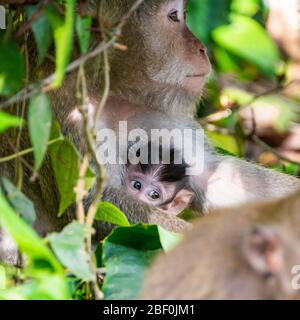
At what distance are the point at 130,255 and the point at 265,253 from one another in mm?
702

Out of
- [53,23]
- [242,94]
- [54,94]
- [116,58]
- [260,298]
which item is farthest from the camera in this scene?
[242,94]

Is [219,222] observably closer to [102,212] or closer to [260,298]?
[260,298]

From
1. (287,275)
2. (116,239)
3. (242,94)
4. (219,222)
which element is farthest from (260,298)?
(242,94)

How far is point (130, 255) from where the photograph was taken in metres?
2.83

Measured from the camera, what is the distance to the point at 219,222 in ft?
7.69

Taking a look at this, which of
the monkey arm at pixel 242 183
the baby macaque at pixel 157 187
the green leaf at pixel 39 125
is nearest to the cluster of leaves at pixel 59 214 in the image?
the green leaf at pixel 39 125

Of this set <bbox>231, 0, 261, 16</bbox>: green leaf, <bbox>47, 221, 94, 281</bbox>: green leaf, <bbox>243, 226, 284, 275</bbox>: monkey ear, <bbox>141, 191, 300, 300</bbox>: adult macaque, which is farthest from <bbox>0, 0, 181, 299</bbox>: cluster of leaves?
<bbox>231, 0, 261, 16</bbox>: green leaf

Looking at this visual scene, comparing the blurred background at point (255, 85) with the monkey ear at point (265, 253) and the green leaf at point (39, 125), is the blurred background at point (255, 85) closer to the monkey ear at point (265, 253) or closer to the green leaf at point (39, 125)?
the green leaf at point (39, 125)

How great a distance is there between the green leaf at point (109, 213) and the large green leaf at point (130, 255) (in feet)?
0.26

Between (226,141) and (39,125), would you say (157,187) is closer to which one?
(226,141)

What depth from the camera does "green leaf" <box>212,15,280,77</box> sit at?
560 cm

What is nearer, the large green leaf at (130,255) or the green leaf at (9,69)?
the green leaf at (9,69)

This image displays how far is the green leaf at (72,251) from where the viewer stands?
2.39m

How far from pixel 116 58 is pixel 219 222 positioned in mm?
1579
